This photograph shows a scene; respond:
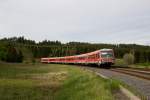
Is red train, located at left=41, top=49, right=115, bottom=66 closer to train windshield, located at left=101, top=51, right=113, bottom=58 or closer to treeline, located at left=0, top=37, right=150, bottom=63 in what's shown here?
train windshield, located at left=101, top=51, right=113, bottom=58

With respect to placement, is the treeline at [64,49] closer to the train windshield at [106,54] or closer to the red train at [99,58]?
the red train at [99,58]

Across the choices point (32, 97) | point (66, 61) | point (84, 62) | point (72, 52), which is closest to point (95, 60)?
point (84, 62)

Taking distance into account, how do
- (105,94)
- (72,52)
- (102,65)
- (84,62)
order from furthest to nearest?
(72,52) < (84,62) < (102,65) < (105,94)

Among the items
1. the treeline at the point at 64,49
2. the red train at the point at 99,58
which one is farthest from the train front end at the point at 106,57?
the treeline at the point at 64,49

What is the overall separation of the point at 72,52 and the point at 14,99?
447ft

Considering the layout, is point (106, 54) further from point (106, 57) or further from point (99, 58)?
point (99, 58)

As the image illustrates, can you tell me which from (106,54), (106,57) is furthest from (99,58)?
(106,57)

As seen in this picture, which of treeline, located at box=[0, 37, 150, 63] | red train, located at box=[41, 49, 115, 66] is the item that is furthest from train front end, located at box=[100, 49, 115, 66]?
treeline, located at box=[0, 37, 150, 63]

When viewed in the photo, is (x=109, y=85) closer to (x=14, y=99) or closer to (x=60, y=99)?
(x=60, y=99)

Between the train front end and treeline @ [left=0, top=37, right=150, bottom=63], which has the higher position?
treeline @ [left=0, top=37, right=150, bottom=63]

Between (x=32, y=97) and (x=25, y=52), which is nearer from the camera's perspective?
(x=32, y=97)

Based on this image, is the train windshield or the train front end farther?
the train windshield

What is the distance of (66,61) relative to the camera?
9331 centimetres

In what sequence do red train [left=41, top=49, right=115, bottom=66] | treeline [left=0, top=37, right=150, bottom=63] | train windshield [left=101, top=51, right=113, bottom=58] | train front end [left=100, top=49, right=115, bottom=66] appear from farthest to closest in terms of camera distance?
1. treeline [left=0, top=37, right=150, bottom=63]
2. train windshield [left=101, top=51, right=113, bottom=58]
3. red train [left=41, top=49, right=115, bottom=66]
4. train front end [left=100, top=49, right=115, bottom=66]
